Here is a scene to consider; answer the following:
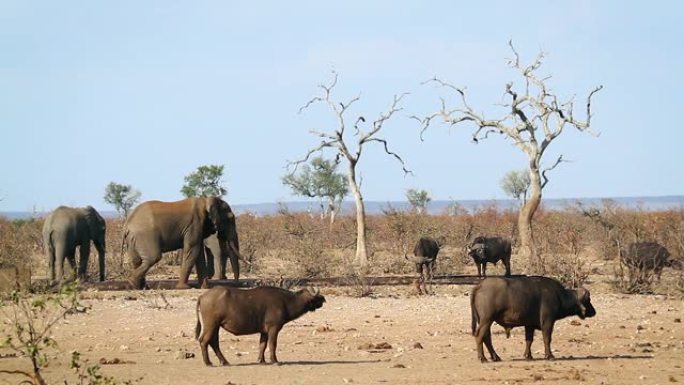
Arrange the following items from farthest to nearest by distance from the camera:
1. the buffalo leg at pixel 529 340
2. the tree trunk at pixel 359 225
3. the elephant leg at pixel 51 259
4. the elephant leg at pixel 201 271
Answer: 1. the tree trunk at pixel 359 225
2. the elephant leg at pixel 51 259
3. the elephant leg at pixel 201 271
4. the buffalo leg at pixel 529 340

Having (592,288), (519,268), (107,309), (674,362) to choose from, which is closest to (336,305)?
(107,309)

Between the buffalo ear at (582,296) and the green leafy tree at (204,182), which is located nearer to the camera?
the buffalo ear at (582,296)

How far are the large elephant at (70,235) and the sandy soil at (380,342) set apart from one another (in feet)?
11.1

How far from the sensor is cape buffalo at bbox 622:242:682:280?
2506 cm

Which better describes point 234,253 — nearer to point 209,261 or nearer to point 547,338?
point 209,261

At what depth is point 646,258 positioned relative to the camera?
25.2 metres

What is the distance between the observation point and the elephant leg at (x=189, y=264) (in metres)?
25.1

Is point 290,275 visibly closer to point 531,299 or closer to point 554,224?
point 531,299

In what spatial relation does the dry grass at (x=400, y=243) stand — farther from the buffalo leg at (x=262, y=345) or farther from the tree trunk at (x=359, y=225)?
the buffalo leg at (x=262, y=345)

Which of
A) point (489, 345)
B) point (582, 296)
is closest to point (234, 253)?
point (582, 296)

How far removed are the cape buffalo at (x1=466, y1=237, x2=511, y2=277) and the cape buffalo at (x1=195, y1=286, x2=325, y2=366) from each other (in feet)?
47.0

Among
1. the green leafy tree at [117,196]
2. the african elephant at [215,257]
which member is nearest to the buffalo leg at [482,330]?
the african elephant at [215,257]

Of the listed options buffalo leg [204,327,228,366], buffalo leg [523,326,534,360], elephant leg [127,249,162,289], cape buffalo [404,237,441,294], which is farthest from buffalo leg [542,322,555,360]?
elephant leg [127,249,162,289]

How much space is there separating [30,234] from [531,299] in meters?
26.8
